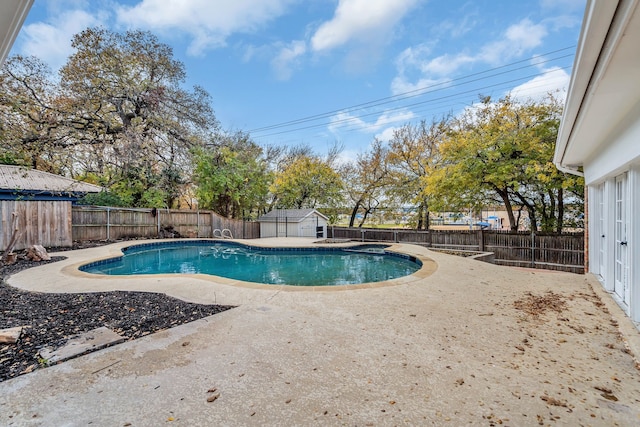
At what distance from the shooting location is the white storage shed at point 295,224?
51.5 ft

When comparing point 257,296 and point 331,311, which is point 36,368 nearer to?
point 257,296

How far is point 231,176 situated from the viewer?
1579cm

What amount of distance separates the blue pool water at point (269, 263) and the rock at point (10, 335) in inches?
177

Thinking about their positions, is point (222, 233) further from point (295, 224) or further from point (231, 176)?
point (295, 224)

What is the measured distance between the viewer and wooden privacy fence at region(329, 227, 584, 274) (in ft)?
27.2

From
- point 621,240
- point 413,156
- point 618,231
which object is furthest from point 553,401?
point 413,156

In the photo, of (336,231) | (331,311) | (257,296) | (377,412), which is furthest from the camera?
(336,231)

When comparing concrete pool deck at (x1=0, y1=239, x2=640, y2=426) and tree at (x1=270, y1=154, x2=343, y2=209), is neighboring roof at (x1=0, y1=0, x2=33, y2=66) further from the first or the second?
tree at (x1=270, y1=154, x2=343, y2=209)

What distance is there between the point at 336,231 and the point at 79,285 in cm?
1183

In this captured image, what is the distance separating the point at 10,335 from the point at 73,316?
0.68m

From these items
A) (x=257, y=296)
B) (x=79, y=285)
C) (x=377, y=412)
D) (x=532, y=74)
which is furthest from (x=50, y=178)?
(x=532, y=74)

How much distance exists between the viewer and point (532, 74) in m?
10.6

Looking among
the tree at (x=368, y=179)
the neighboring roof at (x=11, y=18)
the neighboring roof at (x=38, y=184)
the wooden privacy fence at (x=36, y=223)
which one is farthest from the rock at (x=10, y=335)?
the tree at (x=368, y=179)

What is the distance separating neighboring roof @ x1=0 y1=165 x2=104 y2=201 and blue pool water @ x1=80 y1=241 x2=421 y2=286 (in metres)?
3.41
